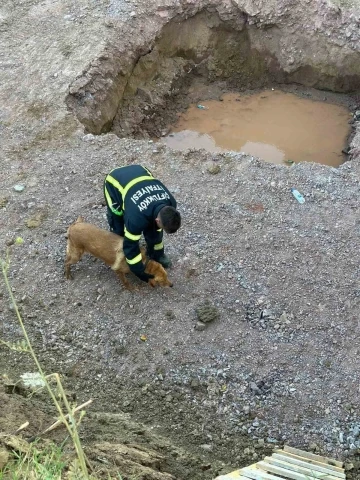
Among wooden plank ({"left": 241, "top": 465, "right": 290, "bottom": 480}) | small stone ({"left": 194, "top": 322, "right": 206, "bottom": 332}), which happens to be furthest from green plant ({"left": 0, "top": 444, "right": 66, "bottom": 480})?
small stone ({"left": 194, "top": 322, "right": 206, "bottom": 332})

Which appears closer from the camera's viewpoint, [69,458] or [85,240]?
[69,458]

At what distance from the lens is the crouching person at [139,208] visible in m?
5.50

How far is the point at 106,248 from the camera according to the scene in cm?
632

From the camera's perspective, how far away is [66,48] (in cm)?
996

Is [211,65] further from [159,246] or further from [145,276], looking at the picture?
[145,276]

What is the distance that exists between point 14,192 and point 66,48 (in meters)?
3.61

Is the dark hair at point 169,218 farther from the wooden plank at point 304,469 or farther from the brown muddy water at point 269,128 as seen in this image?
the brown muddy water at point 269,128

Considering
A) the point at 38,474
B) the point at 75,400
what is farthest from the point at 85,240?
the point at 38,474

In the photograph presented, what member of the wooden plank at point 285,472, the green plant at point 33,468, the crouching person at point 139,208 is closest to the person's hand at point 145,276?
the crouching person at point 139,208

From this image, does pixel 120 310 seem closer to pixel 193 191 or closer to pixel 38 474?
pixel 193 191

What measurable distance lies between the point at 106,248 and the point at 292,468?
3.24 meters

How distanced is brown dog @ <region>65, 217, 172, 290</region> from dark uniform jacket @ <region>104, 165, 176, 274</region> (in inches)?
10.2

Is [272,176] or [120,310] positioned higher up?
[272,176]

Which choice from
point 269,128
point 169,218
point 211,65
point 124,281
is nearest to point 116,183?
point 169,218
